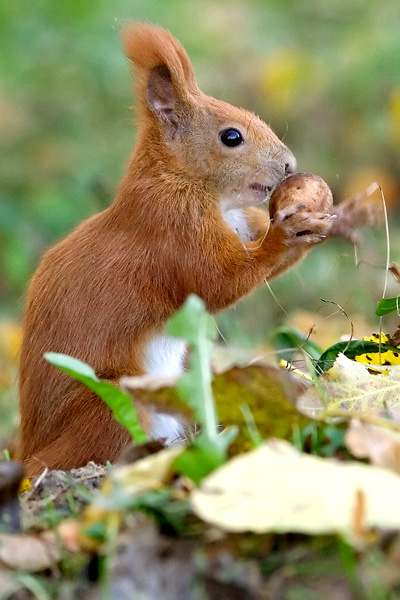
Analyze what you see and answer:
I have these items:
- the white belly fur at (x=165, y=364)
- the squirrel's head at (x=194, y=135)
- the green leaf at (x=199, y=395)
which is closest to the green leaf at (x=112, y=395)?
the green leaf at (x=199, y=395)

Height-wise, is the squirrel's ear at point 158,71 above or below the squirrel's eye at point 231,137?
above

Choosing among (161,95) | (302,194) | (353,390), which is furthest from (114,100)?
(353,390)

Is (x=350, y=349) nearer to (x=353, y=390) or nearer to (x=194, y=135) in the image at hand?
(x=353, y=390)

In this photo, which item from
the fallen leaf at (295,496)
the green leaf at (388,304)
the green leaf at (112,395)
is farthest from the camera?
the green leaf at (388,304)

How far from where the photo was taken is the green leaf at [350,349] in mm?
2326

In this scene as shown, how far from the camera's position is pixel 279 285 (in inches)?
212

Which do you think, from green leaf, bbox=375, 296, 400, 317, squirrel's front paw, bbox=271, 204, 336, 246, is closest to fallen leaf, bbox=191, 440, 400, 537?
green leaf, bbox=375, 296, 400, 317

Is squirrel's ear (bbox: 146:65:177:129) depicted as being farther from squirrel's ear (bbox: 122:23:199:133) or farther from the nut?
the nut

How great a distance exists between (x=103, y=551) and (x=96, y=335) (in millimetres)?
1262

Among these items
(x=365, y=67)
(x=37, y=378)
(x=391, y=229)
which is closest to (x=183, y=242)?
(x=37, y=378)

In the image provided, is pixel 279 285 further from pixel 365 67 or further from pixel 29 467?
pixel 29 467

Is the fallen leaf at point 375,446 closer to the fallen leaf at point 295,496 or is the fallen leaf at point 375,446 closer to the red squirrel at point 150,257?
the fallen leaf at point 295,496

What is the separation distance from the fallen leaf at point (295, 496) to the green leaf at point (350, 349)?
944 mm

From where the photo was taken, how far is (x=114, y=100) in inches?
289
